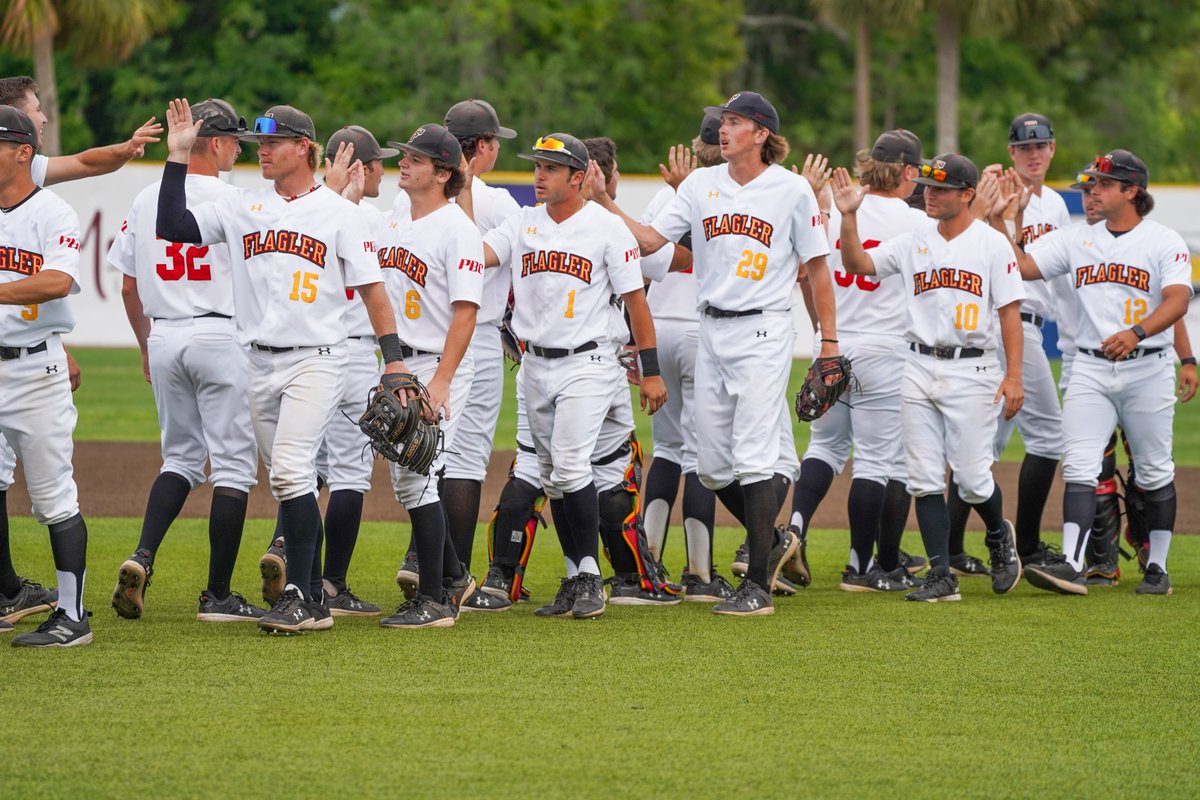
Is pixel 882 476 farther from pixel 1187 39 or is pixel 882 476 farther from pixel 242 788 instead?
pixel 1187 39

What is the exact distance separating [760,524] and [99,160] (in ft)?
10.8

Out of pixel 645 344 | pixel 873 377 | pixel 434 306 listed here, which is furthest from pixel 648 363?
pixel 873 377

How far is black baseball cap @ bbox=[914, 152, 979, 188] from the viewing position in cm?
770

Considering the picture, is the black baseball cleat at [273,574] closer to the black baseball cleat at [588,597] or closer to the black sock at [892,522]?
the black baseball cleat at [588,597]

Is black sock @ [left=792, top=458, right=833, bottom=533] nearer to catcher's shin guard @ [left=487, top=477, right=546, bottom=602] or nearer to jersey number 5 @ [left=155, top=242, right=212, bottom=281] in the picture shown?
catcher's shin guard @ [left=487, top=477, right=546, bottom=602]

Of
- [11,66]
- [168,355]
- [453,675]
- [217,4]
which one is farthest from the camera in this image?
[217,4]

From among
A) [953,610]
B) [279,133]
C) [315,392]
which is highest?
[279,133]

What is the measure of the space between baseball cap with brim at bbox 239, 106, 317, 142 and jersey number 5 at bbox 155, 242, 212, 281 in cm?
69

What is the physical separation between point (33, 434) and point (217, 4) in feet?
97.5

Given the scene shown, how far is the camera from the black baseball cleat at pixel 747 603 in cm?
720

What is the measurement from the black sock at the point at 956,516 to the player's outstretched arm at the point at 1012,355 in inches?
41.7

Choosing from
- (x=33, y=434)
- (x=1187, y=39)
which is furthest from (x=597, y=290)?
(x=1187, y=39)

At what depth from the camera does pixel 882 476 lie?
827 centimetres

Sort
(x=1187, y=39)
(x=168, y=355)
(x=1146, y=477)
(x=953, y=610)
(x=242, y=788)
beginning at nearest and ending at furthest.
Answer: (x=242, y=788), (x=168, y=355), (x=953, y=610), (x=1146, y=477), (x=1187, y=39)
